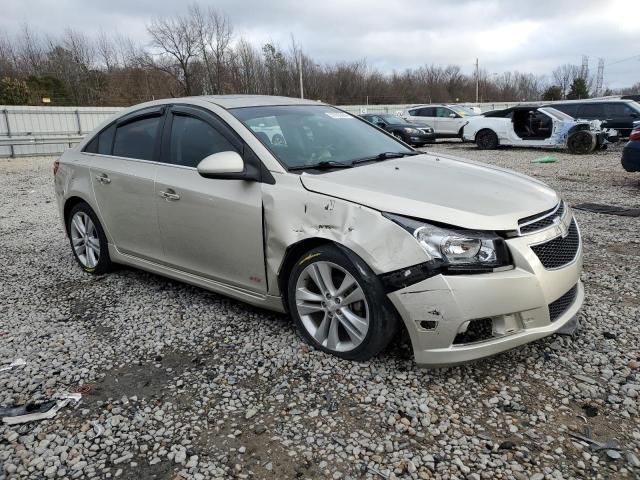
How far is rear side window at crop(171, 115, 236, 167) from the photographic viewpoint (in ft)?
11.8

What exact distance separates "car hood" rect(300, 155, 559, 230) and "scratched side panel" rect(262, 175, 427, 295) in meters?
0.07

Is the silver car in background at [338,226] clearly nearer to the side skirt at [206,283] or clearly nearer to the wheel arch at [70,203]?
the side skirt at [206,283]

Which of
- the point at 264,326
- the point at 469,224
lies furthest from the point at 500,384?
the point at 264,326

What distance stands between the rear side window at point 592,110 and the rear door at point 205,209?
1596 cm

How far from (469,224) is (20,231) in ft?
21.8

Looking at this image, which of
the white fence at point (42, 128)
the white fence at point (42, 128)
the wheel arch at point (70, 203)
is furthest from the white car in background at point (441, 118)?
the wheel arch at point (70, 203)

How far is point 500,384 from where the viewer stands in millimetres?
2768

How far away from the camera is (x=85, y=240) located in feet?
16.1

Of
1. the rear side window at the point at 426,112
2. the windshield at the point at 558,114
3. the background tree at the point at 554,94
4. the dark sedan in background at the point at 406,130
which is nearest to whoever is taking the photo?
the windshield at the point at 558,114

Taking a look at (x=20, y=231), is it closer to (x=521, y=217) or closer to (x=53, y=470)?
(x=53, y=470)

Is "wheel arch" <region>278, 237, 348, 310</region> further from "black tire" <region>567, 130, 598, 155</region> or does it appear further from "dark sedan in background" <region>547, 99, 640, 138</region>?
"dark sedan in background" <region>547, 99, 640, 138</region>

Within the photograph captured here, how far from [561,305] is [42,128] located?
25.4 metres

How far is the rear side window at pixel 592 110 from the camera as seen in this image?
1614 cm

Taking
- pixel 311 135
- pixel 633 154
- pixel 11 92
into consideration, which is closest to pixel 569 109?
pixel 633 154
